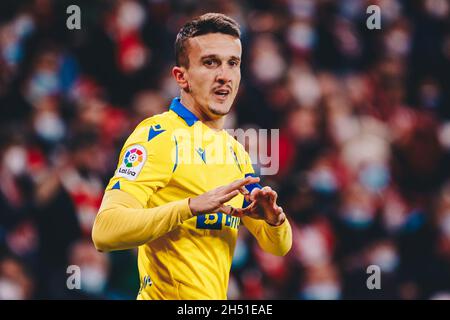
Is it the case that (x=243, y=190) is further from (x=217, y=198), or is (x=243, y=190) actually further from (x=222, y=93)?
(x=222, y=93)

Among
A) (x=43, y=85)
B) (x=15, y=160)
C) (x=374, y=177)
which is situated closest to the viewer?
(x=15, y=160)

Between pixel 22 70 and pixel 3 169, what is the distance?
4.62 feet

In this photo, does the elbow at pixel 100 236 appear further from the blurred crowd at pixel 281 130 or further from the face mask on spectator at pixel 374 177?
the face mask on spectator at pixel 374 177

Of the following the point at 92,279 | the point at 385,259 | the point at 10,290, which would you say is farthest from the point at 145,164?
the point at 385,259

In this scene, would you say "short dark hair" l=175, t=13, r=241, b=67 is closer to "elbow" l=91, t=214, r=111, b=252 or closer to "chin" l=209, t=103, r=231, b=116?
"chin" l=209, t=103, r=231, b=116

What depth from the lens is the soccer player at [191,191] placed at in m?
3.41

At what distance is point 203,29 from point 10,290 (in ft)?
11.3

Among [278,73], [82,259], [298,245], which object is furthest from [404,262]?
[82,259]

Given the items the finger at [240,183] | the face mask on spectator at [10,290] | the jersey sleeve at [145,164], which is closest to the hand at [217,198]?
the finger at [240,183]

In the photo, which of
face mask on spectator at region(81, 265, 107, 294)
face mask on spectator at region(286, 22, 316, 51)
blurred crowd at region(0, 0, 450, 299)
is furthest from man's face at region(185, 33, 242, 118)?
face mask on spectator at region(286, 22, 316, 51)

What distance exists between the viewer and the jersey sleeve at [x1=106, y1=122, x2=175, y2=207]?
3523mm

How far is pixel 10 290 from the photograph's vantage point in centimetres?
643

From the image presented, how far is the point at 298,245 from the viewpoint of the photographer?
23.7 ft
